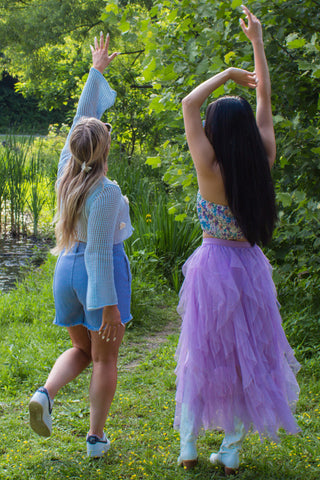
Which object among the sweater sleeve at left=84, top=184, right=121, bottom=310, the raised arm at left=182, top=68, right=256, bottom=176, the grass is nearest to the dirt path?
the grass

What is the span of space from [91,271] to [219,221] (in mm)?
620

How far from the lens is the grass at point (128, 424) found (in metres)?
2.58

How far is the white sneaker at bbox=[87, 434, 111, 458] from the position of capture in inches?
105

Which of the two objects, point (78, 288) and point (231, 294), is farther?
point (78, 288)

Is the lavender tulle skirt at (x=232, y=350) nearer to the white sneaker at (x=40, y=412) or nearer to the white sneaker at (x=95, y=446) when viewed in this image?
the white sneaker at (x=95, y=446)

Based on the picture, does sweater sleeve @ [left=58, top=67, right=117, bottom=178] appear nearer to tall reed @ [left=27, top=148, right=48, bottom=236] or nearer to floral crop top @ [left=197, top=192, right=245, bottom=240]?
floral crop top @ [left=197, top=192, right=245, bottom=240]

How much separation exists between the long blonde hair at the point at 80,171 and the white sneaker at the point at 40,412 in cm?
69

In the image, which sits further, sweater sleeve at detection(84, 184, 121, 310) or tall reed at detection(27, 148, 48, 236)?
tall reed at detection(27, 148, 48, 236)

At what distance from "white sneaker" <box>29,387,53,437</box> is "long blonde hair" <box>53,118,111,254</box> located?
2.25ft

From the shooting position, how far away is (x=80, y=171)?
8.35 ft

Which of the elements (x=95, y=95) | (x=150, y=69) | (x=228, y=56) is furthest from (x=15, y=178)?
(x=95, y=95)

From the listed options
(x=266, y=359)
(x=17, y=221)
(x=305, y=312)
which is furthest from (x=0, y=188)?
(x=266, y=359)

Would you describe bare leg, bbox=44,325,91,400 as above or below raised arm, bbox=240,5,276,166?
below

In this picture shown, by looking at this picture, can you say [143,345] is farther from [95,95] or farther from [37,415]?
[95,95]
